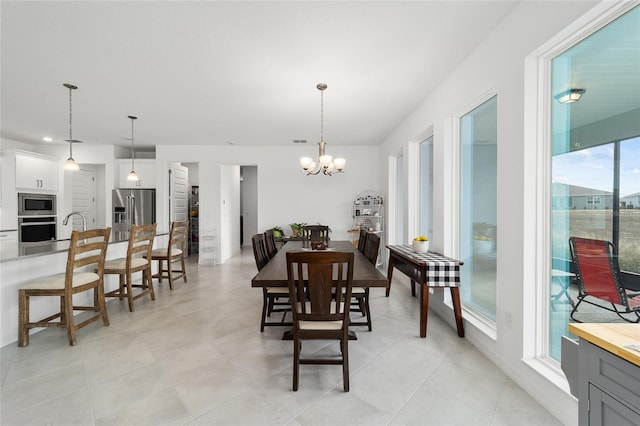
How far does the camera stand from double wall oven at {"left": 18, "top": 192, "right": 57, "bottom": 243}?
475cm

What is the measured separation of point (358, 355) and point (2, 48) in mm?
4077

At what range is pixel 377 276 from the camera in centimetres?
204

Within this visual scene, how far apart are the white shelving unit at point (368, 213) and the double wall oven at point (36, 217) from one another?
6105 millimetres

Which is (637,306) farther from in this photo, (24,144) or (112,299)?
(24,144)

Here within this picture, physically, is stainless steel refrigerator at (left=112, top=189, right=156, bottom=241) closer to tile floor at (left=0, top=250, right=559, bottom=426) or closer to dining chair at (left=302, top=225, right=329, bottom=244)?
tile floor at (left=0, top=250, right=559, bottom=426)

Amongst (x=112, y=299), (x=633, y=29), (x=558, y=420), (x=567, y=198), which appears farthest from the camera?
(x=112, y=299)

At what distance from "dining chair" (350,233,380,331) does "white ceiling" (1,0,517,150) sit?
178cm

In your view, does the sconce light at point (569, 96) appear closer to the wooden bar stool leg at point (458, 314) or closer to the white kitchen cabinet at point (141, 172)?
the wooden bar stool leg at point (458, 314)

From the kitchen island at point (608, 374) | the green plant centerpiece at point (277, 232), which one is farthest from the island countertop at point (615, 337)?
the green plant centerpiece at point (277, 232)

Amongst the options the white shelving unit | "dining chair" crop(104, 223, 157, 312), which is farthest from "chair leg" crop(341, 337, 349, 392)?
the white shelving unit

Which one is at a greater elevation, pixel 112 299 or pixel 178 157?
pixel 178 157

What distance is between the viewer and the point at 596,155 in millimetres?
1499

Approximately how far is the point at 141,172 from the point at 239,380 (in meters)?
5.79

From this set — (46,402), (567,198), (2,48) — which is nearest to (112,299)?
(46,402)
